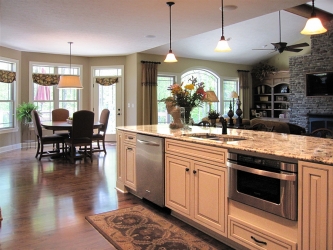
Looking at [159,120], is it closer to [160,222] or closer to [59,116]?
[59,116]

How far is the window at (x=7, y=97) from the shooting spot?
734 centimetres

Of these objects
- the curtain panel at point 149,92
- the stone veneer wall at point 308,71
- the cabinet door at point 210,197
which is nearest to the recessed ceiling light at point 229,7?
the cabinet door at point 210,197

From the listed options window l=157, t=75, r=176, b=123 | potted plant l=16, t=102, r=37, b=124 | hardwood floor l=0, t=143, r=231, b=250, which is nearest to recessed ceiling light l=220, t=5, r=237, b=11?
hardwood floor l=0, t=143, r=231, b=250

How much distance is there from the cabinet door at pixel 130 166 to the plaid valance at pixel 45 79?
5.30 meters

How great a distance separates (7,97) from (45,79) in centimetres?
109

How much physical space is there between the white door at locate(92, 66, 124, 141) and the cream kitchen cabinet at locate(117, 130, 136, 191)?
4.94m

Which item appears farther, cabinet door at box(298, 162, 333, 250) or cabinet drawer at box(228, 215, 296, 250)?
cabinet drawer at box(228, 215, 296, 250)

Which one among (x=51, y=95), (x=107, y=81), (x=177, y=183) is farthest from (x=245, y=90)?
(x=177, y=183)

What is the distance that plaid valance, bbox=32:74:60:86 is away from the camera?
8047 millimetres

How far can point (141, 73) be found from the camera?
8.42 metres

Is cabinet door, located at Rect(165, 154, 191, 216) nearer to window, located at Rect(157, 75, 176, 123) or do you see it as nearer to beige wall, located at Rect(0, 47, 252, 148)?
beige wall, located at Rect(0, 47, 252, 148)

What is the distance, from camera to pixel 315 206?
1.75 metres

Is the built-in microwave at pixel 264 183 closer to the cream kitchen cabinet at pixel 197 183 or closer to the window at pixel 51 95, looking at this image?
the cream kitchen cabinet at pixel 197 183

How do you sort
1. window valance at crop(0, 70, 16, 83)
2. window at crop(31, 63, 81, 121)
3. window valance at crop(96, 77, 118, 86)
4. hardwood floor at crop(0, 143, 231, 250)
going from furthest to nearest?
window valance at crop(96, 77, 118, 86)
window at crop(31, 63, 81, 121)
window valance at crop(0, 70, 16, 83)
hardwood floor at crop(0, 143, 231, 250)
